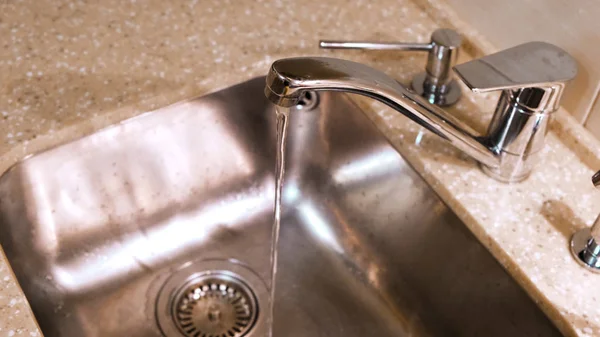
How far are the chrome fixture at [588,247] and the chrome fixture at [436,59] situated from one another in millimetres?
210

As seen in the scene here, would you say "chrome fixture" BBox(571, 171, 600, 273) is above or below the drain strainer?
above

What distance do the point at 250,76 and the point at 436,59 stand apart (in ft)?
0.73

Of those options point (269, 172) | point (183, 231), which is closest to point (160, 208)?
point (183, 231)

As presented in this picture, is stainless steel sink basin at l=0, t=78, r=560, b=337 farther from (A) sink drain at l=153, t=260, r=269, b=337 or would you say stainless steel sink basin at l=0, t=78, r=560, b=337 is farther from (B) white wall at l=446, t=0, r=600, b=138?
(B) white wall at l=446, t=0, r=600, b=138

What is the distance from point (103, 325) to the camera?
2.41 ft

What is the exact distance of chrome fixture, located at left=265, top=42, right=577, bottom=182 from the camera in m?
0.53

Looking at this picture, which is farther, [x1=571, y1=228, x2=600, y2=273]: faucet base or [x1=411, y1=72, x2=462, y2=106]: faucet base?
[x1=411, y1=72, x2=462, y2=106]: faucet base

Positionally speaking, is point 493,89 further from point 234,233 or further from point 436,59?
point 234,233

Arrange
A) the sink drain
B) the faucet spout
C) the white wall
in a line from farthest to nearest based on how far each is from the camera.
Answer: the sink drain → the white wall → the faucet spout

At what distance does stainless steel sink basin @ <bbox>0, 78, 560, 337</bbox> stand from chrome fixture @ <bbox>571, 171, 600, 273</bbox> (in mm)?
87

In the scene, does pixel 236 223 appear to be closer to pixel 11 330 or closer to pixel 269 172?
pixel 269 172

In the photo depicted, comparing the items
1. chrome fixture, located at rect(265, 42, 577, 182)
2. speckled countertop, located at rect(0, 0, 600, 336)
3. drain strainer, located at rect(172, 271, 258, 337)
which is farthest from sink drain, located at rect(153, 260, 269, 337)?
chrome fixture, located at rect(265, 42, 577, 182)

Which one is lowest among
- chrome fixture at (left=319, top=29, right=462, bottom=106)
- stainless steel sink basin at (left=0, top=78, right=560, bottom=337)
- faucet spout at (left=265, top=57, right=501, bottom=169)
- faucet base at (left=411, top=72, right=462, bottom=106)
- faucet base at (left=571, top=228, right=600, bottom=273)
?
stainless steel sink basin at (left=0, top=78, right=560, bottom=337)

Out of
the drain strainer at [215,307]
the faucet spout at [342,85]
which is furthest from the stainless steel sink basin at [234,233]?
the faucet spout at [342,85]
